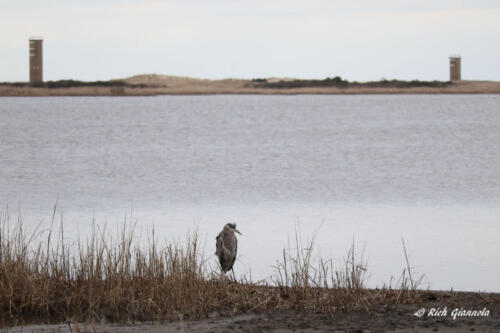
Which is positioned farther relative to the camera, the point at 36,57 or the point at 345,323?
the point at 36,57

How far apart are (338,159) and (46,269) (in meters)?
26.9

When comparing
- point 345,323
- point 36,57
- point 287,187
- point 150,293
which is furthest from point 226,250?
point 36,57

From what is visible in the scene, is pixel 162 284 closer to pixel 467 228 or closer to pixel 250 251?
pixel 250 251

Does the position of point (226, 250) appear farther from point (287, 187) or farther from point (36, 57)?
point (36, 57)

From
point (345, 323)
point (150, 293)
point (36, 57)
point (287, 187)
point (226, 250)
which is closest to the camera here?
point (345, 323)

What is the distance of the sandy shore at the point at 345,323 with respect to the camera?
7.26m

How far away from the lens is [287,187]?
2459 cm

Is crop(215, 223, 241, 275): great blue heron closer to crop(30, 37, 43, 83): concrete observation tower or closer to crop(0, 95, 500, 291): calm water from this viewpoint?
crop(0, 95, 500, 291): calm water

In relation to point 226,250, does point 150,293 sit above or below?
below

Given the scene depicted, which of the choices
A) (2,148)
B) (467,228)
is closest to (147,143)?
(2,148)

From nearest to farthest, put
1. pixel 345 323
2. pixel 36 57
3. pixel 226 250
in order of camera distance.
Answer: pixel 345 323 < pixel 226 250 < pixel 36 57

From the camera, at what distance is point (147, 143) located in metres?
45.4

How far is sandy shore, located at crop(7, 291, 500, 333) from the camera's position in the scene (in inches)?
286

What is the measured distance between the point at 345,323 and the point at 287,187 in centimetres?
1708
